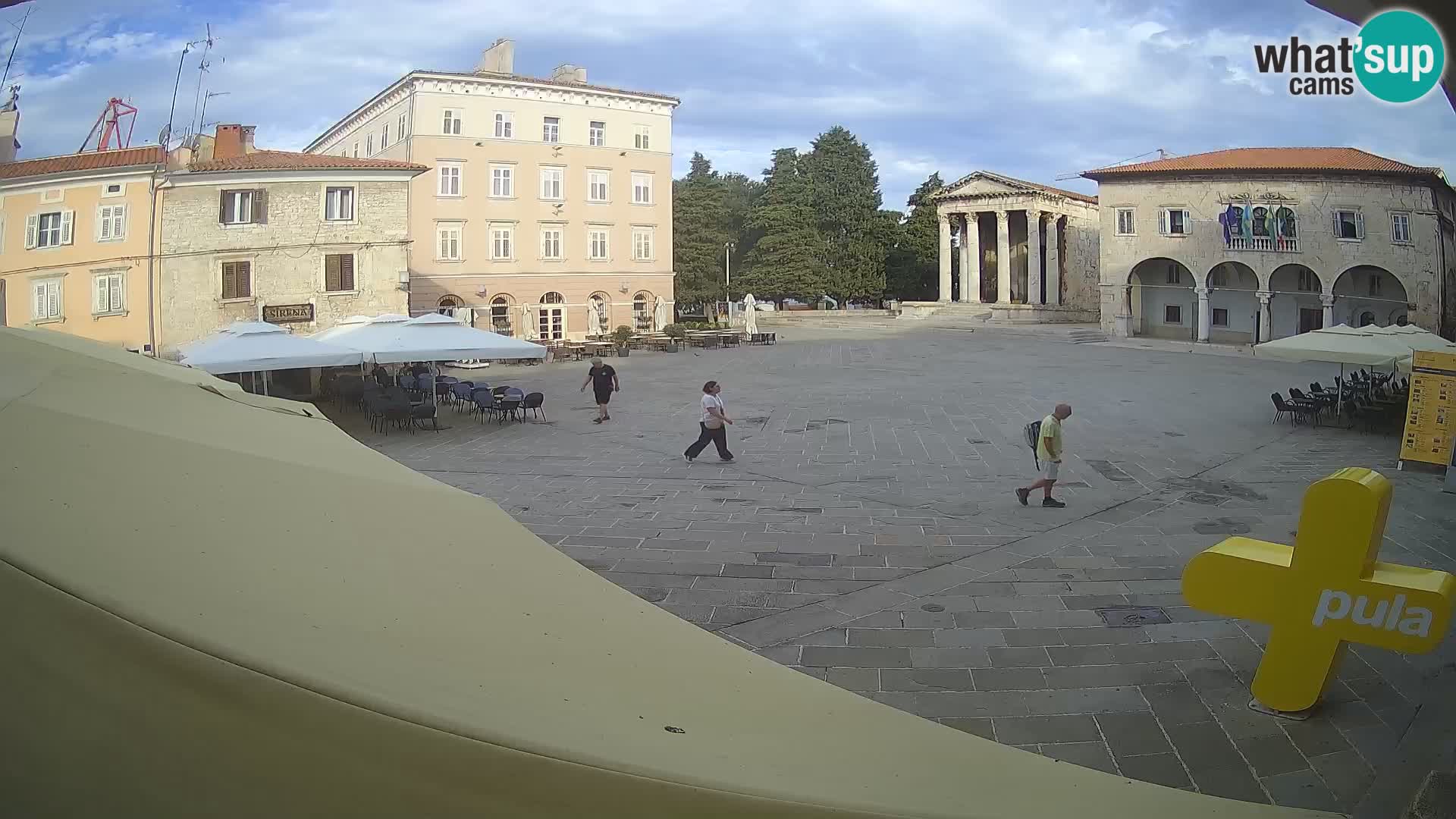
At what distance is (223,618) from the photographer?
70.8 inches

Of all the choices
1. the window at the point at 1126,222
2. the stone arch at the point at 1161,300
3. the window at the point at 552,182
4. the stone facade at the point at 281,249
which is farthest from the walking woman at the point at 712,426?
the window at the point at 1126,222

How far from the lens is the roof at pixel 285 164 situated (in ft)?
79.3

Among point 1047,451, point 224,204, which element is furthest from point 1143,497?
point 224,204

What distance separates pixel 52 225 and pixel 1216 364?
29483 mm

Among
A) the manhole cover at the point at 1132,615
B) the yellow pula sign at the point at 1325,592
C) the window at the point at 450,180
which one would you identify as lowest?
the manhole cover at the point at 1132,615

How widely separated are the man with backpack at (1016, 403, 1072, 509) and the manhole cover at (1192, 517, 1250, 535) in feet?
4.64

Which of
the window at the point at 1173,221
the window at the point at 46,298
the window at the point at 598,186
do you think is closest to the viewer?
the window at the point at 46,298

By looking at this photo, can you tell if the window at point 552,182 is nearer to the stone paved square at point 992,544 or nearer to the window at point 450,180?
the window at point 450,180

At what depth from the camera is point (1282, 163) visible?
1391 inches

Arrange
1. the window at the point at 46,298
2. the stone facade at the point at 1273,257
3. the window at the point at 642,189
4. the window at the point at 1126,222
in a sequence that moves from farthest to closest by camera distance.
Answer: the window at the point at 642,189 < the window at the point at 1126,222 < the stone facade at the point at 1273,257 < the window at the point at 46,298

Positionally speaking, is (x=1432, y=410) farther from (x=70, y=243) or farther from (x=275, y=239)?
(x=275, y=239)

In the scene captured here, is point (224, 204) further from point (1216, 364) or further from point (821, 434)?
point (1216, 364)

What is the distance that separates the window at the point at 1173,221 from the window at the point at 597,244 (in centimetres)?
2368

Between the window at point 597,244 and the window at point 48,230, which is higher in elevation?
the window at point 597,244
